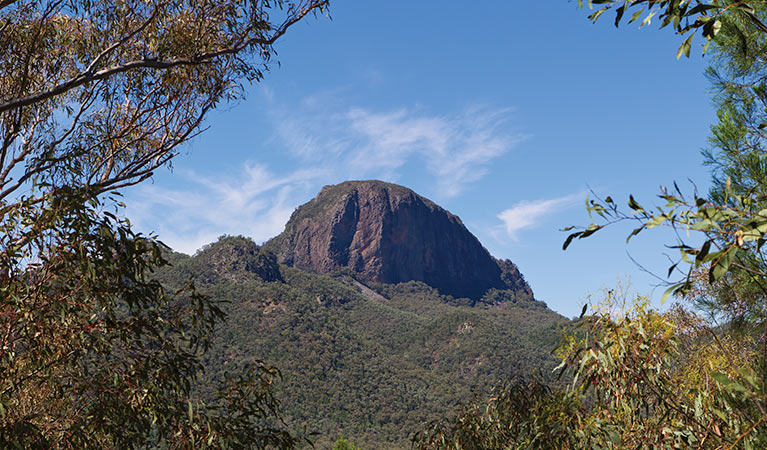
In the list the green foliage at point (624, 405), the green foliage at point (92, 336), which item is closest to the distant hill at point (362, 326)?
the green foliage at point (624, 405)

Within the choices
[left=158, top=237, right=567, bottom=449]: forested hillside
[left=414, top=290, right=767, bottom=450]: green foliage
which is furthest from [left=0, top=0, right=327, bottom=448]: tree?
[left=158, top=237, right=567, bottom=449]: forested hillside

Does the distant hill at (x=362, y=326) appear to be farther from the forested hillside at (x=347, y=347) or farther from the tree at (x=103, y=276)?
the tree at (x=103, y=276)

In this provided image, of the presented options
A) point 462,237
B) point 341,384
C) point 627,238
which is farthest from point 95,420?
point 462,237

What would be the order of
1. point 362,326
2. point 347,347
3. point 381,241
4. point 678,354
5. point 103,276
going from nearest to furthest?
point 103,276 < point 678,354 < point 347,347 < point 362,326 < point 381,241

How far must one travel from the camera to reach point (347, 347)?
60.2 meters

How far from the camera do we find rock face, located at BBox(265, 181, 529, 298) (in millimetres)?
118312

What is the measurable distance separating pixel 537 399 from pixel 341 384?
44.6m

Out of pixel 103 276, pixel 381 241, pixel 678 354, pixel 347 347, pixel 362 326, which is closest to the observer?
pixel 103 276

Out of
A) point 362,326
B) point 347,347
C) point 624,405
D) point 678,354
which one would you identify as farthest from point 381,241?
point 624,405

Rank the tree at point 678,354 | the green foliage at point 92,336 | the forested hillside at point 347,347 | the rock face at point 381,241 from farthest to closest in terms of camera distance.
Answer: the rock face at point 381,241, the forested hillside at point 347,347, the green foliage at point 92,336, the tree at point 678,354

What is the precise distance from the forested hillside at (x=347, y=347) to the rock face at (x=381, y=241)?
24838 millimetres

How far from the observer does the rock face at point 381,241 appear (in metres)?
118

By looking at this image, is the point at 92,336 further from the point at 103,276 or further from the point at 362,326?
the point at 362,326

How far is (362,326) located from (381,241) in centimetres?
4161
